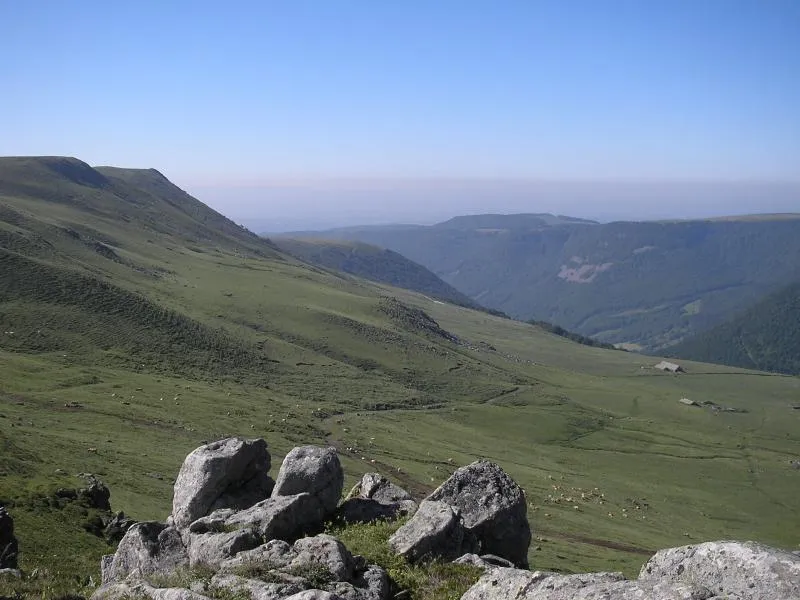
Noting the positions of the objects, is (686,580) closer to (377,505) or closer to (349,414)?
(377,505)

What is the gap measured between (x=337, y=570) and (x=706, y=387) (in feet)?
613

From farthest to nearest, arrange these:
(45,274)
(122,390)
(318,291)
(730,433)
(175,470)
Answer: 1. (318,291)
2. (730,433)
3. (45,274)
4. (122,390)
5. (175,470)

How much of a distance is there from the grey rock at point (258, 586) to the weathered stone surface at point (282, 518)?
4.52m

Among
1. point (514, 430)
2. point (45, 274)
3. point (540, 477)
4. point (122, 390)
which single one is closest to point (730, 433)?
point (514, 430)

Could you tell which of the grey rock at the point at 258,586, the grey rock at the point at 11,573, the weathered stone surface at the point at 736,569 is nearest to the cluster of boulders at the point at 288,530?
the grey rock at the point at 258,586

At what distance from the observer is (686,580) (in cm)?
1472

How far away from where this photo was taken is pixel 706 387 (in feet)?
597

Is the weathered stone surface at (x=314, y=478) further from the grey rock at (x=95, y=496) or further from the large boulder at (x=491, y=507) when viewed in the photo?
the grey rock at (x=95, y=496)

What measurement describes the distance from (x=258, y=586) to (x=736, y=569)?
11276 mm

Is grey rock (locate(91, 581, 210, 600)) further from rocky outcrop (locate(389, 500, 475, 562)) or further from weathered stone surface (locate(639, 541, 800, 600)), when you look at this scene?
weathered stone surface (locate(639, 541, 800, 600))

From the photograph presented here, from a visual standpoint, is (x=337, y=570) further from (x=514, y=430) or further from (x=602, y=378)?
(x=602, y=378)

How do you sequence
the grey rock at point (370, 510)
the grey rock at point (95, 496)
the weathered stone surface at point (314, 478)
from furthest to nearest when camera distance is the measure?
the grey rock at point (95, 496) < the grey rock at point (370, 510) < the weathered stone surface at point (314, 478)

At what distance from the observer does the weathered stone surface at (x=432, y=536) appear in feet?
67.6

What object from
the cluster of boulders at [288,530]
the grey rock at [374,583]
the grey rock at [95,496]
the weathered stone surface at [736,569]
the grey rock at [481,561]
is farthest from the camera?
the grey rock at [95,496]
